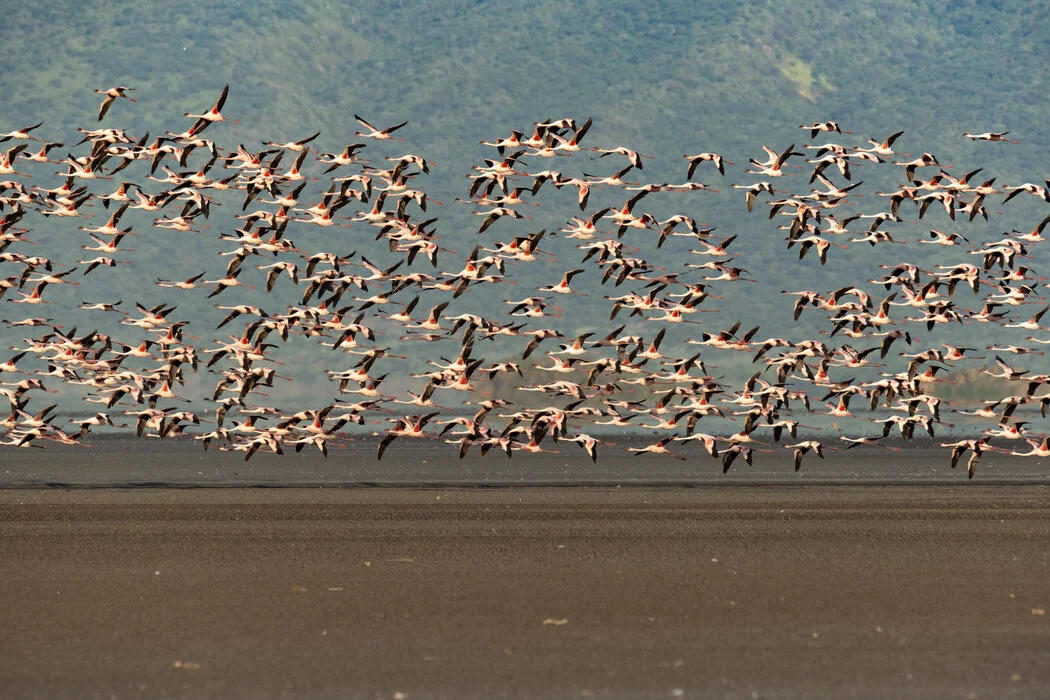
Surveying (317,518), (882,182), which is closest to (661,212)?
(882,182)

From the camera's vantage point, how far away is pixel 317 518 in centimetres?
4612

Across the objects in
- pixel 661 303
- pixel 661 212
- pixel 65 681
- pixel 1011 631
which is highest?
pixel 661 212

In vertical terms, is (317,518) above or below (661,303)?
below

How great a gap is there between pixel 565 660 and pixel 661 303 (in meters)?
39.7

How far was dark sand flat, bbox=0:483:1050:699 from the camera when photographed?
24.1 meters

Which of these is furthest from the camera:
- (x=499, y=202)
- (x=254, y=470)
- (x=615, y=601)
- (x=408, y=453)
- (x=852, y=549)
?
(x=408, y=453)

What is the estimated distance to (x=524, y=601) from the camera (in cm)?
3094

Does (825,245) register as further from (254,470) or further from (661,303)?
(254,470)

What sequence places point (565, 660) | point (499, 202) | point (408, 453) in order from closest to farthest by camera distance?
point (565, 660) < point (499, 202) < point (408, 453)

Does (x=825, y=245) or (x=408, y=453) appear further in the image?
(x=408, y=453)

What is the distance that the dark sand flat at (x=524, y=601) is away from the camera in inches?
950

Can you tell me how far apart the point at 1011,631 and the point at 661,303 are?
37.4 meters

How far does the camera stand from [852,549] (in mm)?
38625

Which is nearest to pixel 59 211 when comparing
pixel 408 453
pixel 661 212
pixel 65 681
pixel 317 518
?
pixel 317 518
